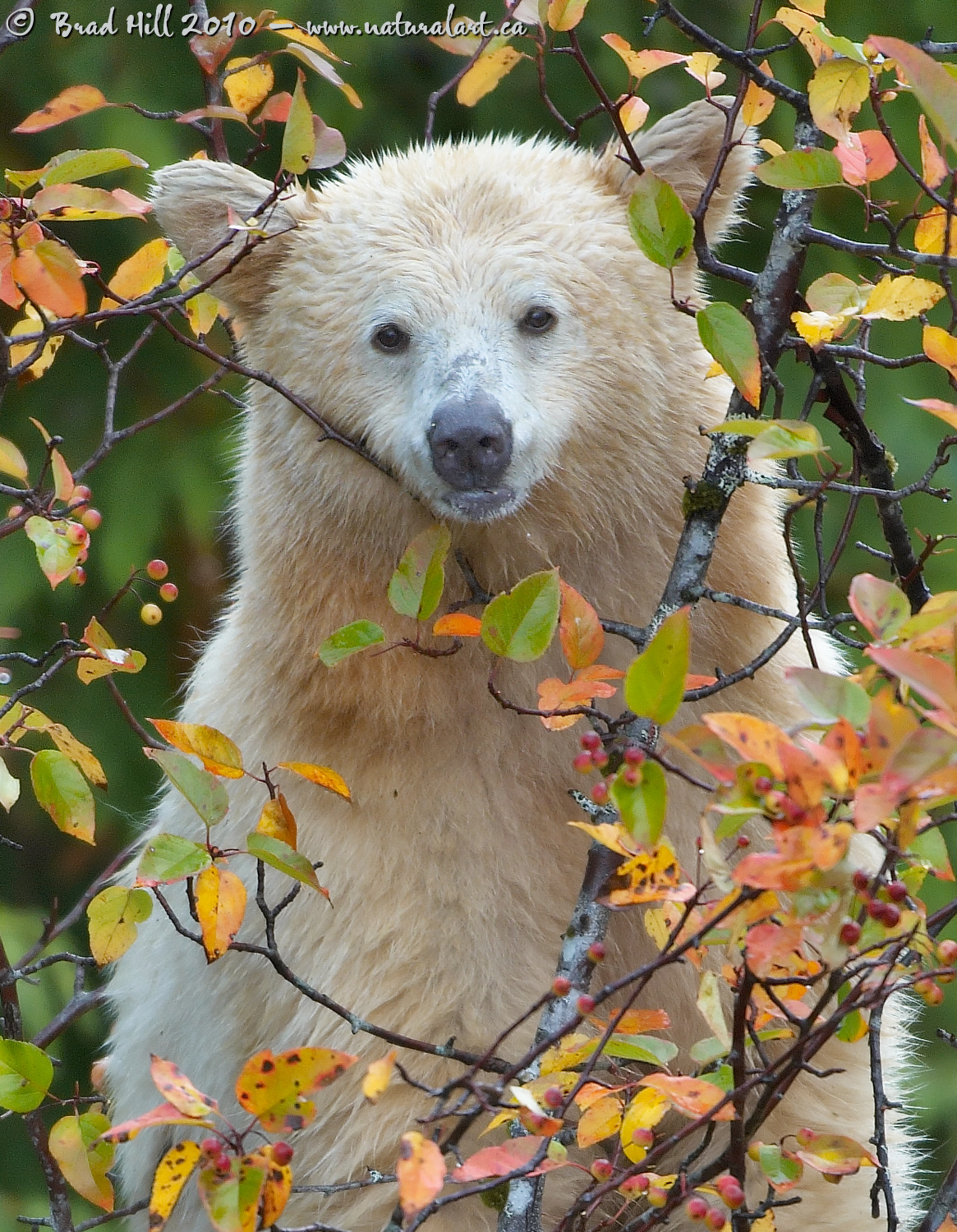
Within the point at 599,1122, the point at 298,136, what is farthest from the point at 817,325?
the point at 599,1122

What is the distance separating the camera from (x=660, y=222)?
1561 millimetres

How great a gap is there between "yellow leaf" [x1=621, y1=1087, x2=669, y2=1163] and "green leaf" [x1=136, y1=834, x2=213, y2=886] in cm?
51

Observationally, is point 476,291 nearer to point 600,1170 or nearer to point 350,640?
point 350,640

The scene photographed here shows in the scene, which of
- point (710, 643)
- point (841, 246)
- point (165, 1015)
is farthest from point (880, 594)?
point (165, 1015)

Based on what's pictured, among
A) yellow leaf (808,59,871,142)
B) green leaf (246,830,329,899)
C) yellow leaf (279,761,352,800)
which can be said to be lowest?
yellow leaf (279,761,352,800)

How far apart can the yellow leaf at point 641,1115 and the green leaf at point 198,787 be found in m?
0.51

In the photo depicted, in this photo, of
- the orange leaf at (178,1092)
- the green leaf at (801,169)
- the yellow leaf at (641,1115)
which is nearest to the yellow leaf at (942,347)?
the green leaf at (801,169)

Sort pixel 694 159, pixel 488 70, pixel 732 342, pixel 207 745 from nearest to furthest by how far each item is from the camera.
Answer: pixel 732 342 < pixel 207 745 < pixel 488 70 < pixel 694 159

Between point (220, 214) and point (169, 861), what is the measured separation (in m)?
1.39

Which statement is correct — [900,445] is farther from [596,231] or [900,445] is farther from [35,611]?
[35,611]

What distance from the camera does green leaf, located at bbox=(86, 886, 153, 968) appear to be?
165 centimetres

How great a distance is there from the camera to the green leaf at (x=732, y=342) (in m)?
1.53

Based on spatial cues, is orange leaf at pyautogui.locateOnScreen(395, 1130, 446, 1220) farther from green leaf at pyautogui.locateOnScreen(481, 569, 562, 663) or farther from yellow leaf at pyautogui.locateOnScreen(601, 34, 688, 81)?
yellow leaf at pyautogui.locateOnScreen(601, 34, 688, 81)

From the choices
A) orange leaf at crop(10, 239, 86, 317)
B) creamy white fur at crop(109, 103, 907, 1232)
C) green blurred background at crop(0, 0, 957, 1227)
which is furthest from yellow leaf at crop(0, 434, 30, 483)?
green blurred background at crop(0, 0, 957, 1227)
